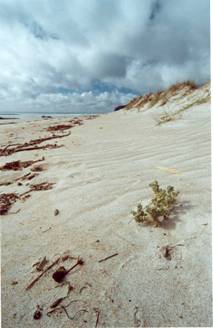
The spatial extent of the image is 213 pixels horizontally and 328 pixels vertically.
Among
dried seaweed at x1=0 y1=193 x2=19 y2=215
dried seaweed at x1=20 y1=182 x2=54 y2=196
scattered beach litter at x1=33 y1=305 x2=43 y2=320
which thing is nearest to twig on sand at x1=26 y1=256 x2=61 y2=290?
scattered beach litter at x1=33 y1=305 x2=43 y2=320

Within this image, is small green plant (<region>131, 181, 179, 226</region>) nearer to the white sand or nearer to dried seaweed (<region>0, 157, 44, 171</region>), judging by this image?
the white sand

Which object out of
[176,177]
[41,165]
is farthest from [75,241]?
[41,165]

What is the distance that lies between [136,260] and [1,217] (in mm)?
1166

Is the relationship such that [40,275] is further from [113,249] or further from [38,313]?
[113,249]

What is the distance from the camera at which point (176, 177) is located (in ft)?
7.86

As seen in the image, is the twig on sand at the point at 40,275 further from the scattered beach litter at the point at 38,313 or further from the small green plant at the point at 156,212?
the small green plant at the point at 156,212

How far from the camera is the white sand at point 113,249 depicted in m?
1.13

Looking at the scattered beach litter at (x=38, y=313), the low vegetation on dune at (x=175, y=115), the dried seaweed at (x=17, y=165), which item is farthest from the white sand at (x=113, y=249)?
the low vegetation on dune at (x=175, y=115)

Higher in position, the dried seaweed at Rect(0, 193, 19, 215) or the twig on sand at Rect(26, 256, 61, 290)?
the dried seaweed at Rect(0, 193, 19, 215)

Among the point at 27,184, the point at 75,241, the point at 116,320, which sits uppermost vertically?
the point at 27,184

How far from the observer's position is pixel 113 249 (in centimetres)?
148

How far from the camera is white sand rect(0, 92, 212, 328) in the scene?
1128 millimetres

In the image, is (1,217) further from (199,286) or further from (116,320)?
(199,286)

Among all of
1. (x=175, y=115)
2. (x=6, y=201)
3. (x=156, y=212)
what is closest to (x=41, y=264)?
(x=156, y=212)
